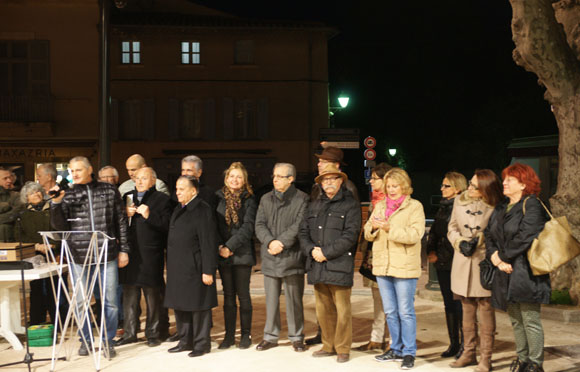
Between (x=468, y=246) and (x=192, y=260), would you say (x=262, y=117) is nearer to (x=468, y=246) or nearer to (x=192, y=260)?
(x=192, y=260)

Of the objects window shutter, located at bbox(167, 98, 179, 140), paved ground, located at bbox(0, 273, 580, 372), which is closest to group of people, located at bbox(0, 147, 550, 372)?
paved ground, located at bbox(0, 273, 580, 372)

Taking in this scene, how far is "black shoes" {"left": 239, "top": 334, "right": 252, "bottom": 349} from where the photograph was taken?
24.2 feet

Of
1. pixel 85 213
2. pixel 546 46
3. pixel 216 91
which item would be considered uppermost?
pixel 216 91

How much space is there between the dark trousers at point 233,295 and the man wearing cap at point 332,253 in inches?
32.6

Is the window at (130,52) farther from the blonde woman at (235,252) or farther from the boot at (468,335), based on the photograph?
the boot at (468,335)

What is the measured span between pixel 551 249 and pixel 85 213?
4396mm

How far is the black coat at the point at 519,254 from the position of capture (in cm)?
596

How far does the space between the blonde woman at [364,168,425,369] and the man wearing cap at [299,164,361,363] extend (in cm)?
24

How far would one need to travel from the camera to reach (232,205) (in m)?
7.51

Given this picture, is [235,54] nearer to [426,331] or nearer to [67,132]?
[67,132]

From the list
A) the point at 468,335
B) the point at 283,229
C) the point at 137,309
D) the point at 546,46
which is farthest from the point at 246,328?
the point at 546,46

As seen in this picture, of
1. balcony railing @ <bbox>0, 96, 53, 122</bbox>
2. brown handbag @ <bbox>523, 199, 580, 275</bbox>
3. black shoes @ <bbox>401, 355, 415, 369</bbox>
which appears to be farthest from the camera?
balcony railing @ <bbox>0, 96, 53, 122</bbox>

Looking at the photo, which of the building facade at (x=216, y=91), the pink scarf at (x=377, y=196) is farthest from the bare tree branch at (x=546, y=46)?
the building facade at (x=216, y=91)

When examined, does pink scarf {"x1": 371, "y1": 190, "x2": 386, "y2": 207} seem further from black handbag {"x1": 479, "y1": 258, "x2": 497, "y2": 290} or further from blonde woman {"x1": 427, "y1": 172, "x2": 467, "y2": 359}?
black handbag {"x1": 479, "y1": 258, "x2": 497, "y2": 290}
